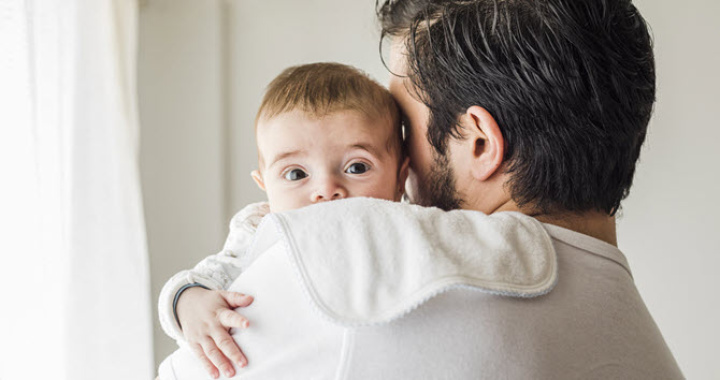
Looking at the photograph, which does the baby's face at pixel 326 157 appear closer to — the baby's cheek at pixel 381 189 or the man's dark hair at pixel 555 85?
the baby's cheek at pixel 381 189

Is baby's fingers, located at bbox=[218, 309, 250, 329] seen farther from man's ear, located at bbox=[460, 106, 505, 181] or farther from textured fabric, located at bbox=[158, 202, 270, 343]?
man's ear, located at bbox=[460, 106, 505, 181]

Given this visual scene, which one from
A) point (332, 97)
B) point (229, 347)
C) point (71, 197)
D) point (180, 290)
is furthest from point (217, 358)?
point (71, 197)

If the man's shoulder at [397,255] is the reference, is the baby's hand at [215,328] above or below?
below

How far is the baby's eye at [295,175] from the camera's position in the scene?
1184 mm

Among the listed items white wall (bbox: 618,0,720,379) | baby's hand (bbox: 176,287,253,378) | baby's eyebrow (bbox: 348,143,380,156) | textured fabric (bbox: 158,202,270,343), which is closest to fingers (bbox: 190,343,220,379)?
baby's hand (bbox: 176,287,253,378)

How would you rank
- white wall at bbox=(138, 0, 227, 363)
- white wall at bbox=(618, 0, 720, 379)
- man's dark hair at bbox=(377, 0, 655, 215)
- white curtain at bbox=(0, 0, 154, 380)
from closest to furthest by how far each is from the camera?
1. man's dark hair at bbox=(377, 0, 655, 215)
2. white curtain at bbox=(0, 0, 154, 380)
3. white wall at bbox=(618, 0, 720, 379)
4. white wall at bbox=(138, 0, 227, 363)

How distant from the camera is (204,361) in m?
0.81

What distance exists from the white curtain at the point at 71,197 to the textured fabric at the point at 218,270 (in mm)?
620

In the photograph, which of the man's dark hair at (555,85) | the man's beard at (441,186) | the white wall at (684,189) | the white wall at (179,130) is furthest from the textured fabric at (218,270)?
the white wall at (684,189)

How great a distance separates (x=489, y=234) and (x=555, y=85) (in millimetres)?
308

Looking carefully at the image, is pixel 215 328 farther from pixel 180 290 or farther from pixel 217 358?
pixel 180 290

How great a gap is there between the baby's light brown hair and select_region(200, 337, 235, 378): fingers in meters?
0.51

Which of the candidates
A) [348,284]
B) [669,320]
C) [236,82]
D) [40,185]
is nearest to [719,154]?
[669,320]

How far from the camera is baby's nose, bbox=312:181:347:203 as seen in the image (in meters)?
1.14
